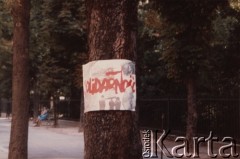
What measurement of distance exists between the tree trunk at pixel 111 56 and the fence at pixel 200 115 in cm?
1235

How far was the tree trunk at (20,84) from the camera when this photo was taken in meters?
10.6

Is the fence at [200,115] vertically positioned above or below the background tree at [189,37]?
below

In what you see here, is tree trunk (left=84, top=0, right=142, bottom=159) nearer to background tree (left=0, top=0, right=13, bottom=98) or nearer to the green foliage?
background tree (left=0, top=0, right=13, bottom=98)

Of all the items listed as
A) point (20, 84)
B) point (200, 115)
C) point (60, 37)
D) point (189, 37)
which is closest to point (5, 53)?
point (60, 37)

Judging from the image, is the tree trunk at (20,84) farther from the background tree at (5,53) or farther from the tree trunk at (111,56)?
the background tree at (5,53)

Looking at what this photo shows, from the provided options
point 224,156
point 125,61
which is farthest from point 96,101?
point 224,156

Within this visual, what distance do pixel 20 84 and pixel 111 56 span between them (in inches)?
285

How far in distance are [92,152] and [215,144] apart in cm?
1325

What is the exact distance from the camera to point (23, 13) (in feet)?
35.6

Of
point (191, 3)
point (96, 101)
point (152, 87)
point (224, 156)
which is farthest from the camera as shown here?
point (152, 87)

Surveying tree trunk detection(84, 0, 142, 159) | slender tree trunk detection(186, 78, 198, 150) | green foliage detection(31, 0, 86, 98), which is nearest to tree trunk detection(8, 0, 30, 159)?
slender tree trunk detection(186, 78, 198, 150)

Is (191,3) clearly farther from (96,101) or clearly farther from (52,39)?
(52,39)

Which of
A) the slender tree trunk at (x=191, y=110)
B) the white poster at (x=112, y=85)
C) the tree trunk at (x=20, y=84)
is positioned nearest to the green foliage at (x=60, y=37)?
the slender tree trunk at (x=191, y=110)

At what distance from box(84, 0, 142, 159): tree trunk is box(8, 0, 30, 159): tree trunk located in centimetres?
711
